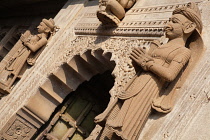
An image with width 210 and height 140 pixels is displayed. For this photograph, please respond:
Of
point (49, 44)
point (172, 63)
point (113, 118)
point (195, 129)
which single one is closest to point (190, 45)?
point (172, 63)

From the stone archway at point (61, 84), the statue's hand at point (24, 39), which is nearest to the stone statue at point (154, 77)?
the stone archway at point (61, 84)

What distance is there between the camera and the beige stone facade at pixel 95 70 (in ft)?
7.68

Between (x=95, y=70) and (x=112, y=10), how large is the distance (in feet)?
3.42

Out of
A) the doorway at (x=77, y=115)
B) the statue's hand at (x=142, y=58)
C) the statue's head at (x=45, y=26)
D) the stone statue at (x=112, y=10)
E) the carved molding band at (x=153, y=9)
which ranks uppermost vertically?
the carved molding band at (x=153, y=9)

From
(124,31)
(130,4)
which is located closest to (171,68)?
(124,31)

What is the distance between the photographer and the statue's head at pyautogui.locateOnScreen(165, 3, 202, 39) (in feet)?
8.32

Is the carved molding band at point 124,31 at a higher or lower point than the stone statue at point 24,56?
higher

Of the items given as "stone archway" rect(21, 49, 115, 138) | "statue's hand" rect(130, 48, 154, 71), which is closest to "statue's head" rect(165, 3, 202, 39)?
"statue's hand" rect(130, 48, 154, 71)

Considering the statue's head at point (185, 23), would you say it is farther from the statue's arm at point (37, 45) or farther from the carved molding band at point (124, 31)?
the statue's arm at point (37, 45)

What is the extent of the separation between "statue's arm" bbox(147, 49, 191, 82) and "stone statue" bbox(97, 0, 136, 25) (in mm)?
1562

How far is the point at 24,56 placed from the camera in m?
4.72

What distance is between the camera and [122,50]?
3424 millimetres

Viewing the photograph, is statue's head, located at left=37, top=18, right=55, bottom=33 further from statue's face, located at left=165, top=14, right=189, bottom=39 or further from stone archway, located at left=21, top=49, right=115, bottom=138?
statue's face, located at left=165, top=14, right=189, bottom=39

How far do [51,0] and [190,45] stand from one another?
14.8ft
